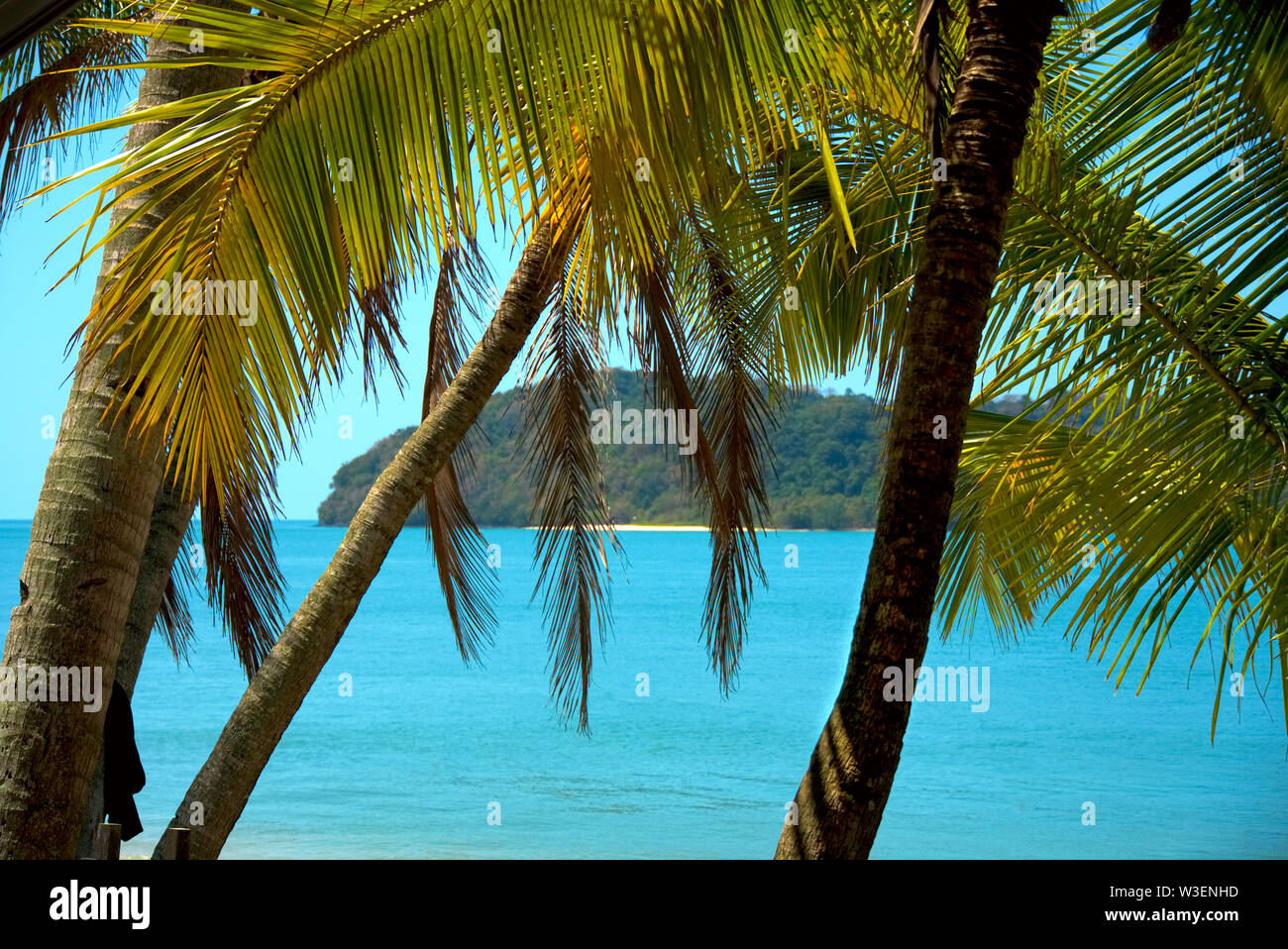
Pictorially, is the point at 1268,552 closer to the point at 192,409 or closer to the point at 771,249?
the point at 771,249

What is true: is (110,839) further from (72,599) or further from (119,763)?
(72,599)

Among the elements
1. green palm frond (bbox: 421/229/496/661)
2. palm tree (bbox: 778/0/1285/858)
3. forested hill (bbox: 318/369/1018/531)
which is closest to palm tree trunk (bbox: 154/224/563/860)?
green palm frond (bbox: 421/229/496/661)

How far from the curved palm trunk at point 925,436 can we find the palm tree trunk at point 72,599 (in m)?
2.25

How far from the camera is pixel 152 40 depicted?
4.11 metres

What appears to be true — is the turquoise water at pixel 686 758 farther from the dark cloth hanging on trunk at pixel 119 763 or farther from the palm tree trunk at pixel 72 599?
the palm tree trunk at pixel 72 599

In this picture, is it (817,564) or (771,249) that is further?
(817,564)

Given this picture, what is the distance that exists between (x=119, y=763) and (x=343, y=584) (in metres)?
1.18

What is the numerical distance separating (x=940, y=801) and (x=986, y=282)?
22187mm

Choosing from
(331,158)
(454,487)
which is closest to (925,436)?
(331,158)

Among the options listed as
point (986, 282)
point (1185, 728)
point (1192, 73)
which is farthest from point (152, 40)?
point (1185, 728)

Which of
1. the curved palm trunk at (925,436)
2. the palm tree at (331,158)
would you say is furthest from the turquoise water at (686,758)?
the palm tree at (331,158)

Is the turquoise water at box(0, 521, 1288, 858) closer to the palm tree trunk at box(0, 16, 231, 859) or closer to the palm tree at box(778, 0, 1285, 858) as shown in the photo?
the palm tree at box(778, 0, 1285, 858)

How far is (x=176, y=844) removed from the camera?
4.12 meters

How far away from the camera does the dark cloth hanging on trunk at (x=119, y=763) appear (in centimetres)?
438
